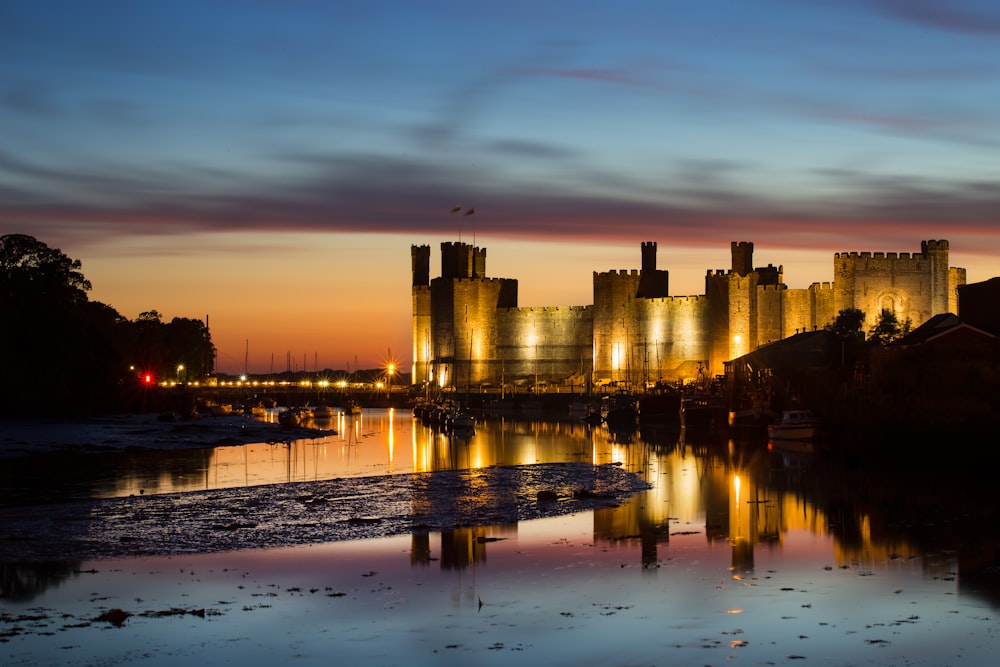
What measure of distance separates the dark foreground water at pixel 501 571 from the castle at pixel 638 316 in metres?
29.6

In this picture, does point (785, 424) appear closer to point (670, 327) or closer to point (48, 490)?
point (48, 490)

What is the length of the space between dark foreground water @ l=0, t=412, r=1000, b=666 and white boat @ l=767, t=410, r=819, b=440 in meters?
8.33

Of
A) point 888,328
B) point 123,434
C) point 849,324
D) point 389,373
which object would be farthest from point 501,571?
point 389,373

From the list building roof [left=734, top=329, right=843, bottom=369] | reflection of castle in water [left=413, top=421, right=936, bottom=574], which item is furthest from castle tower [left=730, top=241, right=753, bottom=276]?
reflection of castle in water [left=413, top=421, right=936, bottom=574]

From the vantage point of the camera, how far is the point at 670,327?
61.2 m

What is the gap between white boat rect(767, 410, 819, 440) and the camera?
107 feet

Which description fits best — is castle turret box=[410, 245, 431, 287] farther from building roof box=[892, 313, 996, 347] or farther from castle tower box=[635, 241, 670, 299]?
building roof box=[892, 313, 996, 347]

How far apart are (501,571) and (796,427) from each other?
20.8 m

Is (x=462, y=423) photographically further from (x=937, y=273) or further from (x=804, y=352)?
(x=937, y=273)

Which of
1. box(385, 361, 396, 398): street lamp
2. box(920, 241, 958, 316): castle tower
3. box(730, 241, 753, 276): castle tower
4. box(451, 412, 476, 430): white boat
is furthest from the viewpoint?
box(385, 361, 396, 398): street lamp

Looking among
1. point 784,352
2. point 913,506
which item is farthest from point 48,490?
point 784,352

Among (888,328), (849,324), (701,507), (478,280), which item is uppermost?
(478,280)

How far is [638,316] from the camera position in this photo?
62.6m

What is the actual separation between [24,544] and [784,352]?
113 feet
